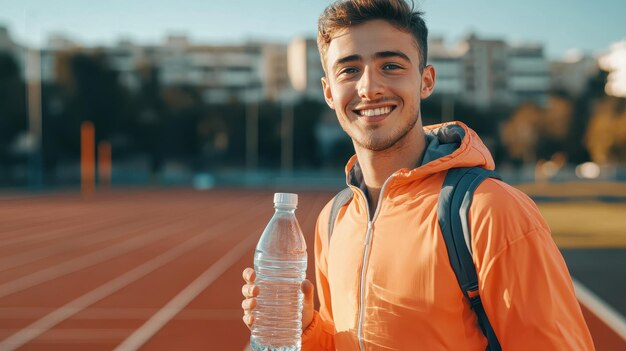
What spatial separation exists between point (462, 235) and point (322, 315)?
84cm

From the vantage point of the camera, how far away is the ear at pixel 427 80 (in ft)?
7.64

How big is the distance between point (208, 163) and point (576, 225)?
1756 inches

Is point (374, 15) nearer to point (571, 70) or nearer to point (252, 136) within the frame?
point (252, 136)

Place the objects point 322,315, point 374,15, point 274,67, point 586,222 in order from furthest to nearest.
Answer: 1. point 274,67
2. point 586,222
3. point 322,315
4. point 374,15

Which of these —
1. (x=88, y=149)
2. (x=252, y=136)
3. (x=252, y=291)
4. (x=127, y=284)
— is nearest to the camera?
(x=252, y=291)

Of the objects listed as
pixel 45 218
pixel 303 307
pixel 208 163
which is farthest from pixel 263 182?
pixel 303 307

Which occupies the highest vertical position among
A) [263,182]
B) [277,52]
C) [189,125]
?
[277,52]

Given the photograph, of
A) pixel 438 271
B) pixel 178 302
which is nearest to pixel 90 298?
pixel 178 302

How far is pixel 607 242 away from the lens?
16016 mm

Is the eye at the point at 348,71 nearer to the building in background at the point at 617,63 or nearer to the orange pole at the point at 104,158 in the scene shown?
the orange pole at the point at 104,158

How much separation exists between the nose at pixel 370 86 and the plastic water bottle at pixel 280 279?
46 centimetres

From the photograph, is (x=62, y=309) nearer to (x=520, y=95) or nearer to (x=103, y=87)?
(x=103, y=87)

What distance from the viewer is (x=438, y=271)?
6.32 feet

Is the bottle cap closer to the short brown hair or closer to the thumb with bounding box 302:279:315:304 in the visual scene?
the thumb with bounding box 302:279:315:304
